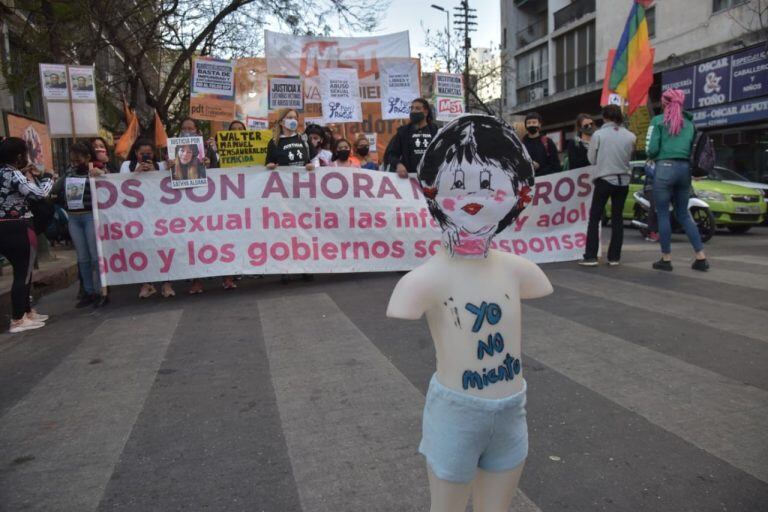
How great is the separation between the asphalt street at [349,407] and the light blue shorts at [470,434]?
2.39ft

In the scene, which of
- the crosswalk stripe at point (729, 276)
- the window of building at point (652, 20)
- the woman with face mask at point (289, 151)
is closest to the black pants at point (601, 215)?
the crosswalk stripe at point (729, 276)

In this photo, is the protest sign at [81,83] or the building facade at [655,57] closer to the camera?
the protest sign at [81,83]

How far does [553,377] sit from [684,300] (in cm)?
265

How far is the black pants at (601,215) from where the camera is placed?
7.54m

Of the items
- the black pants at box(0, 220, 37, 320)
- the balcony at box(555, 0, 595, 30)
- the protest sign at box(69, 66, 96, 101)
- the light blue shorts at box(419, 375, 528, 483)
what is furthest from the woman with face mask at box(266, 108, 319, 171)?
the balcony at box(555, 0, 595, 30)

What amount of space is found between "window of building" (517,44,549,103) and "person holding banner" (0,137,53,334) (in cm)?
3302

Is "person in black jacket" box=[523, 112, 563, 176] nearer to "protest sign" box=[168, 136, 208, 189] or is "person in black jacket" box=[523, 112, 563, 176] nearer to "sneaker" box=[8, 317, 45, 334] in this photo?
"protest sign" box=[168, 136, 208, 189]

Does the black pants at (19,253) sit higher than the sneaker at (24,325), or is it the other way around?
the black pants at (19,253)

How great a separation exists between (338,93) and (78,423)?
9969 millimetres

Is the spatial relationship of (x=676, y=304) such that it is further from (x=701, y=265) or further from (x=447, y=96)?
(x=447, y=96)

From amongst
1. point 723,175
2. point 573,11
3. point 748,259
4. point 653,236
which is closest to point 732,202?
point 723,175

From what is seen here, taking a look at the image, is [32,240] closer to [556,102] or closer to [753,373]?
A: [753,373]

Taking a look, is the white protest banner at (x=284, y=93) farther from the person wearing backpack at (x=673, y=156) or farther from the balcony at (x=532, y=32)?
the balcony at (x=532, y=32)

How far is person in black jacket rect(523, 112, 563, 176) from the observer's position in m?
7.80
